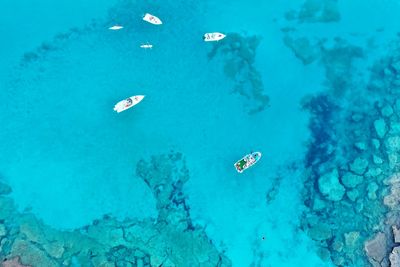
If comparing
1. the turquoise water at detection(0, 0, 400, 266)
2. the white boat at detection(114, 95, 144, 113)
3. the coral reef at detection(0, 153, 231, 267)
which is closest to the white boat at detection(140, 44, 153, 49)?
the turquoise water at detection(0, 0, 400, 266)

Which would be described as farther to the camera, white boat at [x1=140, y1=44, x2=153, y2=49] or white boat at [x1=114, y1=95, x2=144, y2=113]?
white boat at [x1=140, y1=44, x2=153, y2=49]

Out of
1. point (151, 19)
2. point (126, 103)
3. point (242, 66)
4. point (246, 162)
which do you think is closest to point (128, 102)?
point (126, 103)

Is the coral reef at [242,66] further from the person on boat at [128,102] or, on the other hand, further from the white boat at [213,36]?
the person on boat at [128,102]

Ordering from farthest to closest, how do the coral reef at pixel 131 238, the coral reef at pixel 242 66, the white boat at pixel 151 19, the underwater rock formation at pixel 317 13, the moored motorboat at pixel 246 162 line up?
the underwater rock formation at pixel 317 13 → the coral reef at pixel 242 66 → the white boat at pixel 151 19 → the moored motorboat at pixel 246 162 → the coral reef at pixel 131 238

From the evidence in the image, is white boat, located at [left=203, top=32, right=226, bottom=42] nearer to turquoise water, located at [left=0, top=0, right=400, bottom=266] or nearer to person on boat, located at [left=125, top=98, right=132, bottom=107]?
turquoise water, located at [left=0, top=0, right=400, bottom=266]

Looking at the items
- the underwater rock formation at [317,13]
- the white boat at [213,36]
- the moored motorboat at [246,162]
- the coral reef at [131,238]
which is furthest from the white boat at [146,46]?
the underwater rock formation at [317,13]
